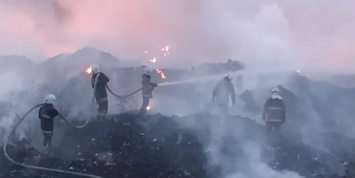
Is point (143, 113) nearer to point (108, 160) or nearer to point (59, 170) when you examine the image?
point (108, 160)

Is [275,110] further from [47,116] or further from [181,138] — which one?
[47,116]

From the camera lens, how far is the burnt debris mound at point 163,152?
17.1 meters

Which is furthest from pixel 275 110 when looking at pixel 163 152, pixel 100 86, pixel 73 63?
pixel 73 63

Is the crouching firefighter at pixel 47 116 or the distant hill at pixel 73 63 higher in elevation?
the distant hill at pixel 73 63

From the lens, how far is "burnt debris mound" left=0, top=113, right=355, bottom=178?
56.2 feet

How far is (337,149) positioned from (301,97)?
23.1ft

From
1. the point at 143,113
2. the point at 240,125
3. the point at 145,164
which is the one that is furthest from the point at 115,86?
the point at 145,164

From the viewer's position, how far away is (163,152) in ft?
60.1

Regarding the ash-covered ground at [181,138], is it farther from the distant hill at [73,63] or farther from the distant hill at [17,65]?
the distant hill at [73,63]

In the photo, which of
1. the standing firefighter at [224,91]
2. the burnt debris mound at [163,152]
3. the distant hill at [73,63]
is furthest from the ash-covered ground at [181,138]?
the distant hill at [73,63]

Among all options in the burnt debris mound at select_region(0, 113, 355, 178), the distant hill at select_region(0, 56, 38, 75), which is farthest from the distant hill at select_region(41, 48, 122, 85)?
the burnt debris mound at select_region(0, 113, 355, 178)

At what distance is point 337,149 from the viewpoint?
21297 mm

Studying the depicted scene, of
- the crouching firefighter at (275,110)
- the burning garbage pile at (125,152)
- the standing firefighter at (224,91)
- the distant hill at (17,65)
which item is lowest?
the burning garbage pile at (125,152)

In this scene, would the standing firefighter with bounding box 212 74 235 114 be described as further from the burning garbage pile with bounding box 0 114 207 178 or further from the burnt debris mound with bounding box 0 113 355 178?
the burning garbage pile with bounding box 0 114 207 178
